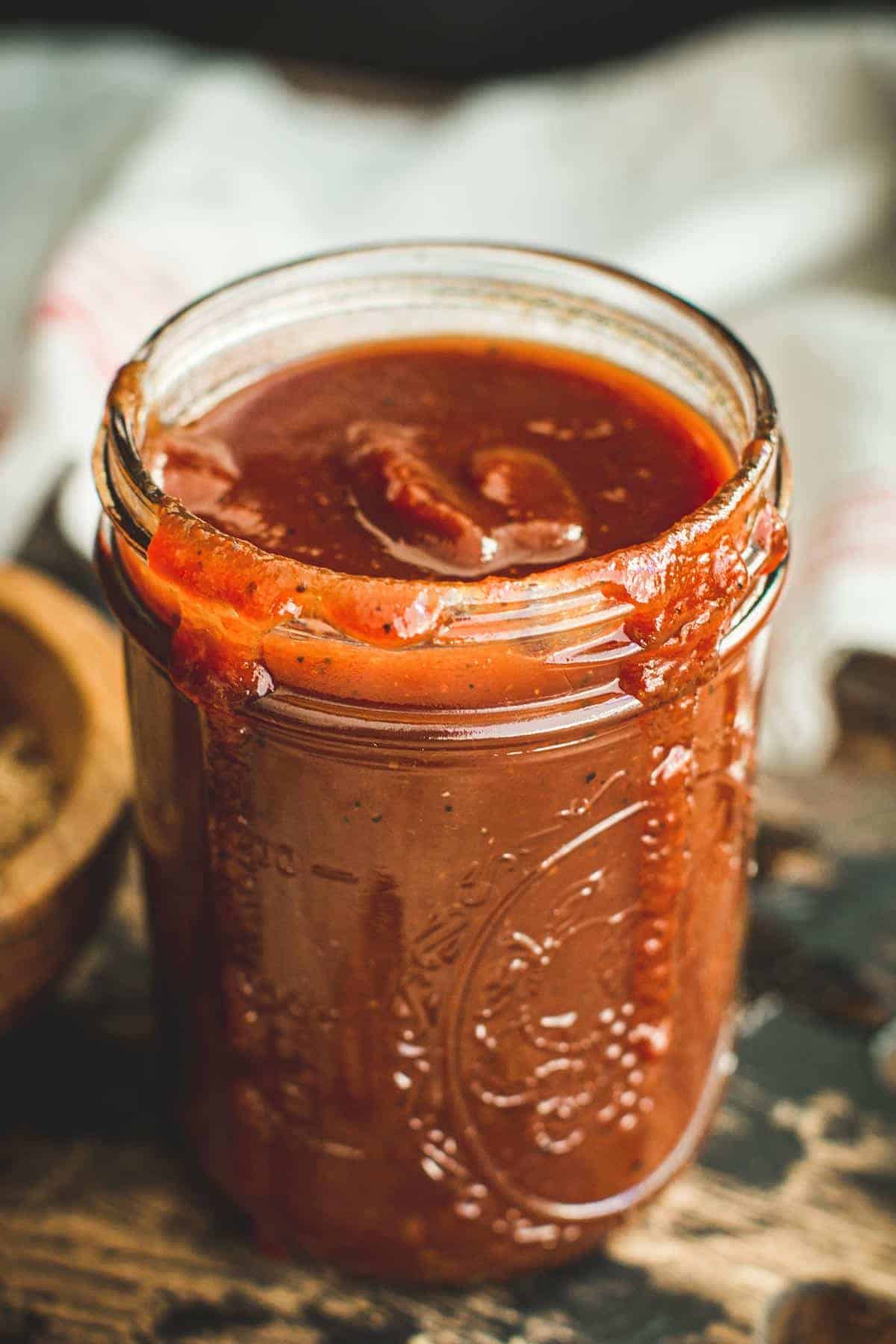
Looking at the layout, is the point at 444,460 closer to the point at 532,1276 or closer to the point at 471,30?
the point at 532,1276

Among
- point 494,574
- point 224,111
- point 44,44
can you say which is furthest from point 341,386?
point 44,44

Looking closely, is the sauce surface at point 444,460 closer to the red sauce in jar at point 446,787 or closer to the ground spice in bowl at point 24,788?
the red sauce in jar at point 446,787

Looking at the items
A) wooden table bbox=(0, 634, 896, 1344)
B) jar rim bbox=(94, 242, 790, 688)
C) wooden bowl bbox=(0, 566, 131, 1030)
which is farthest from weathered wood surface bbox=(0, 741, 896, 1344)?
jar rim bbox=(94, 242, 790, 688)

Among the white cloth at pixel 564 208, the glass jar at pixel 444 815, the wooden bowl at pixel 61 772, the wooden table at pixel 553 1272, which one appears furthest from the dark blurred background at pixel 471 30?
the wooden table at pixel 553 1272

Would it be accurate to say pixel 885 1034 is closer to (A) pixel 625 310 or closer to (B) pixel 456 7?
(A) pixel 625 310

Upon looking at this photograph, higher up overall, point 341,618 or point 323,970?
point 341,618
